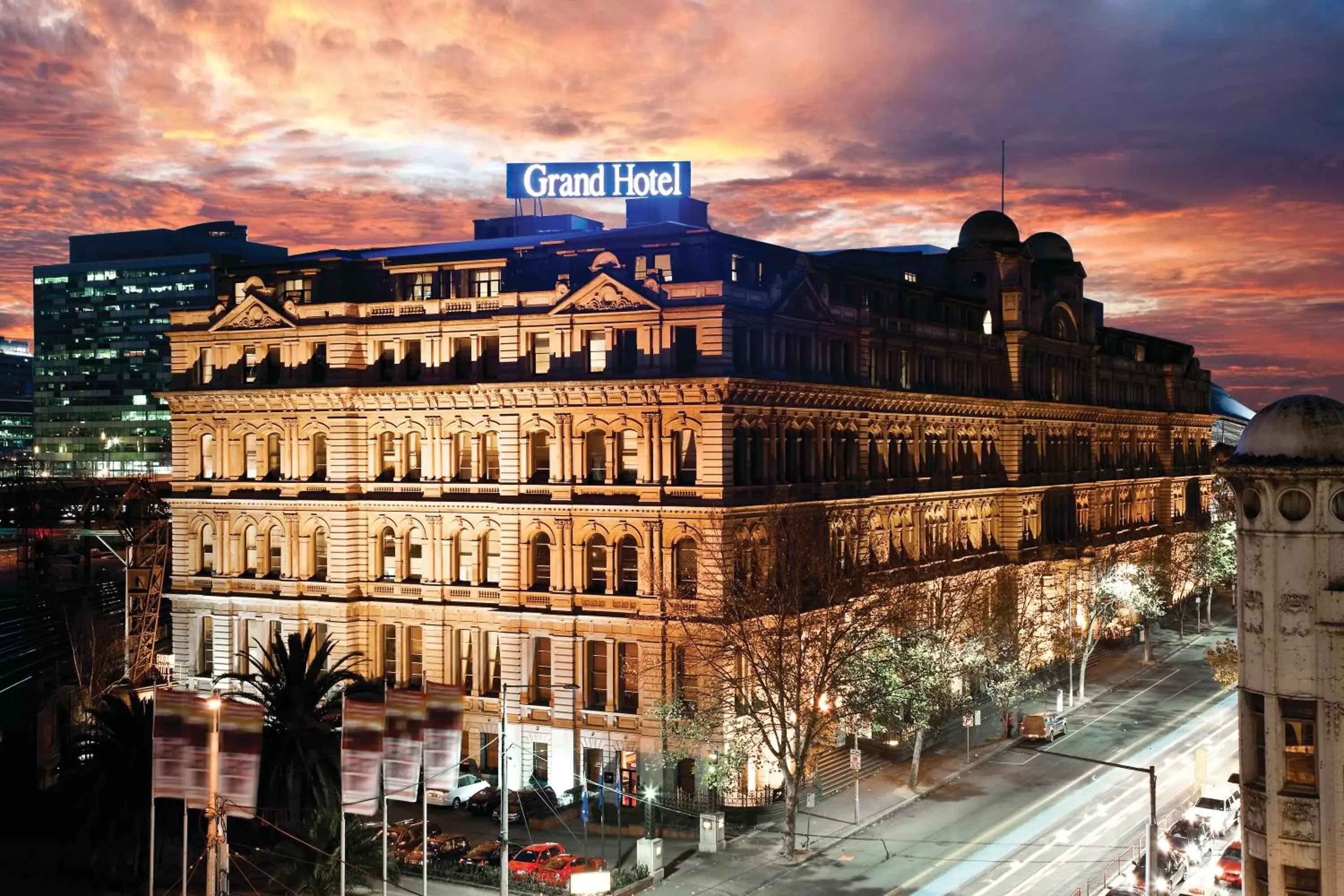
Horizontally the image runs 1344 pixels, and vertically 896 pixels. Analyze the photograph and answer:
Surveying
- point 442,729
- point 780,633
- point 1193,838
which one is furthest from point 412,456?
point 1193,838

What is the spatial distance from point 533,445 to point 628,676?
13056 mm

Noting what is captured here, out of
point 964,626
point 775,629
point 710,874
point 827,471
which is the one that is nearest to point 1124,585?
point 964,626

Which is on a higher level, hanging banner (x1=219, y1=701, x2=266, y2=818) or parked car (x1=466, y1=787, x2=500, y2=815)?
hanging banner (x1=219, y1=701, x2=266, y2=818)

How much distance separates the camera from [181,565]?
84.5m

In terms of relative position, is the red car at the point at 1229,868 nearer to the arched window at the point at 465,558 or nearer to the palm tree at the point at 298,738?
the palm tree at the point at 298,738

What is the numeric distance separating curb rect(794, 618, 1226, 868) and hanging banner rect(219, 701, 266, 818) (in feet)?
81.0

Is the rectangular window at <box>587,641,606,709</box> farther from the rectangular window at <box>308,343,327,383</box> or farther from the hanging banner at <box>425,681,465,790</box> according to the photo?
the rectangular window at <box>308,343,327,383</box>

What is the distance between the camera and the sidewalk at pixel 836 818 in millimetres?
58594

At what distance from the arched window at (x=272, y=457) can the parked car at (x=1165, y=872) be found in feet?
165

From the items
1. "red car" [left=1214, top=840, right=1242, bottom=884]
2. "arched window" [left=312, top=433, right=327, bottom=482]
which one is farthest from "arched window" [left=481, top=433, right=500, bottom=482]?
"red car" [left=1214, top=840, right=1242, bottom=884]

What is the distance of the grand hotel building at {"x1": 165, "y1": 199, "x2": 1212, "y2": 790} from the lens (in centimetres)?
7012

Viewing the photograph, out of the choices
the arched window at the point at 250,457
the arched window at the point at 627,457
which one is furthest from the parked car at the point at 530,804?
the arched window at the point at 250,457

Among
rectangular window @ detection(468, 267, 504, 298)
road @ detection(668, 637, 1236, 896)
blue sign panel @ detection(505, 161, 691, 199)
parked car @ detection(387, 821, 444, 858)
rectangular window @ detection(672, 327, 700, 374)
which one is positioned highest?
blue sign panel @ detection(505, 161, 691, 199)

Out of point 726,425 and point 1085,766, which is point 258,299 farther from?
point 1085,766
